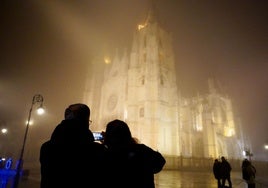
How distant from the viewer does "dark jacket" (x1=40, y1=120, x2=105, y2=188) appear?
169 cm

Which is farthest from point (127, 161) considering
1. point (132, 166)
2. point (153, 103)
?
point (153, 103)

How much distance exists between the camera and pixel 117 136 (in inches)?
79.4

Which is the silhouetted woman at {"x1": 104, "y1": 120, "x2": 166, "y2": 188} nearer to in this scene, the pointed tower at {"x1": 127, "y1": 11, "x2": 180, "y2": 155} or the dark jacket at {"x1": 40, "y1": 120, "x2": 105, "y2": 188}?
the dark jacket at {"x1": 40, "y1": 120, "x2": 105, "y2": 188}

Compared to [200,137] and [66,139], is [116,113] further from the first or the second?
[66,139]

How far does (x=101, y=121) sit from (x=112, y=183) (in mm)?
35748

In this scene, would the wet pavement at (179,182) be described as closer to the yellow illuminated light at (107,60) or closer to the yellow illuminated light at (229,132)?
the yellow illuminated light at (107,60)

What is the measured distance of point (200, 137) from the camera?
4153cm

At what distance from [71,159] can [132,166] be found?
1.85 feet

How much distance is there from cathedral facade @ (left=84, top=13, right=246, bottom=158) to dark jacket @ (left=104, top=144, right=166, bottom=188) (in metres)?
27.5

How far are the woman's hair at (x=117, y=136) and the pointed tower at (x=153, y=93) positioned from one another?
27.4 metres

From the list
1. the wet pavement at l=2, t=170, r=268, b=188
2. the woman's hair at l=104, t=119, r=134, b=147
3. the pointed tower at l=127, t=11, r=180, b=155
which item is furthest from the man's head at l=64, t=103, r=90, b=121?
the pointed tower at l=127, t=11, r=180, b=155

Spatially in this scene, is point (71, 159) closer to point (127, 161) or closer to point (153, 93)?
point (127, 161)

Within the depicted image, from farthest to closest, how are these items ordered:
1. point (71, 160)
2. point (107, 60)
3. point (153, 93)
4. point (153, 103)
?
point (107, 60)
point (153, 93)
point (153, 103)
point (71, 160)

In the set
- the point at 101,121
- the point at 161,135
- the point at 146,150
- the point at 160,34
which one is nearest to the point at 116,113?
the point at 101,121
